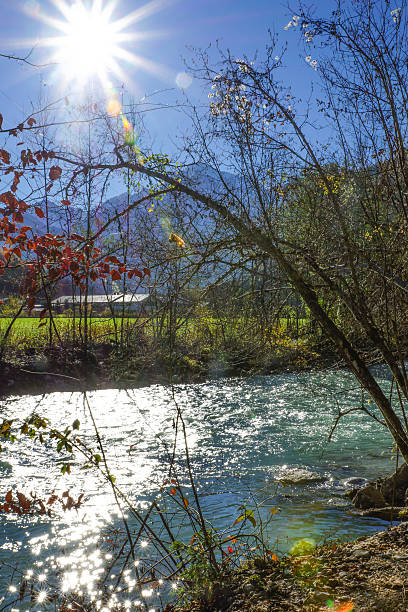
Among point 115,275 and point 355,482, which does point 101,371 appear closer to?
point 355,482

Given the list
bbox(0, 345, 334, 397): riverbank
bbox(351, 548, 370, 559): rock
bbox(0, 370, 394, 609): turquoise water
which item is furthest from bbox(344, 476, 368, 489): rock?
bbox(0, 345, 334, 397): riverbank

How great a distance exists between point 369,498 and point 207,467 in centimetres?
234

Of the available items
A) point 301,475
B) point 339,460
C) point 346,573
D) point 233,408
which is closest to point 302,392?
point 233,408

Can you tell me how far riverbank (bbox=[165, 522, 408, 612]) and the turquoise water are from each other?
575 mm

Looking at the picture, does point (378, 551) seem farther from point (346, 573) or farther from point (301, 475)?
point (301, 475)

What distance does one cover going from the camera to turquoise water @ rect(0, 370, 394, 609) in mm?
4328

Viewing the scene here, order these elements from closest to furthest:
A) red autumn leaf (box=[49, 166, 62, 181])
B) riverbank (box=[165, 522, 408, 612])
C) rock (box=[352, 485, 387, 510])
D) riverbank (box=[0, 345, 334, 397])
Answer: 1. riverbank (box=[165, 522, 408, 612])
2. red autumn leaf (box=[49, 166, 62, 181])
3. rock (box=[352, 485, 387, 510])
4. riverbank (box=[0, 345, 334, 397])

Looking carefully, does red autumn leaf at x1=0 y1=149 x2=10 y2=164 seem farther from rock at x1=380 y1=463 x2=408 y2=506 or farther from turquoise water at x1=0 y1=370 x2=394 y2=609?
rock at x1=380 y1=463 x2=408 y2=506

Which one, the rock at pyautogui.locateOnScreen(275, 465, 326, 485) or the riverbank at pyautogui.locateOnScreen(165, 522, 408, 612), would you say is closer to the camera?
the riverbank at pyautogui.locateOnScreen(165, 522, 408, 612)

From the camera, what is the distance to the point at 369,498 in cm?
498

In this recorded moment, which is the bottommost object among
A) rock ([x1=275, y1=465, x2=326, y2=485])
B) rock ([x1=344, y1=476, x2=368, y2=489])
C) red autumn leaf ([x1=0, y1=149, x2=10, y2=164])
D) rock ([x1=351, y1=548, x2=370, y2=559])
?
rock ([x1=275, y1=465, x2=326, y2=485])

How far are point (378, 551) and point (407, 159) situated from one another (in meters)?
2.51

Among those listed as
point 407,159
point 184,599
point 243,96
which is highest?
point 243,96

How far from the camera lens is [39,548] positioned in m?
4.36
